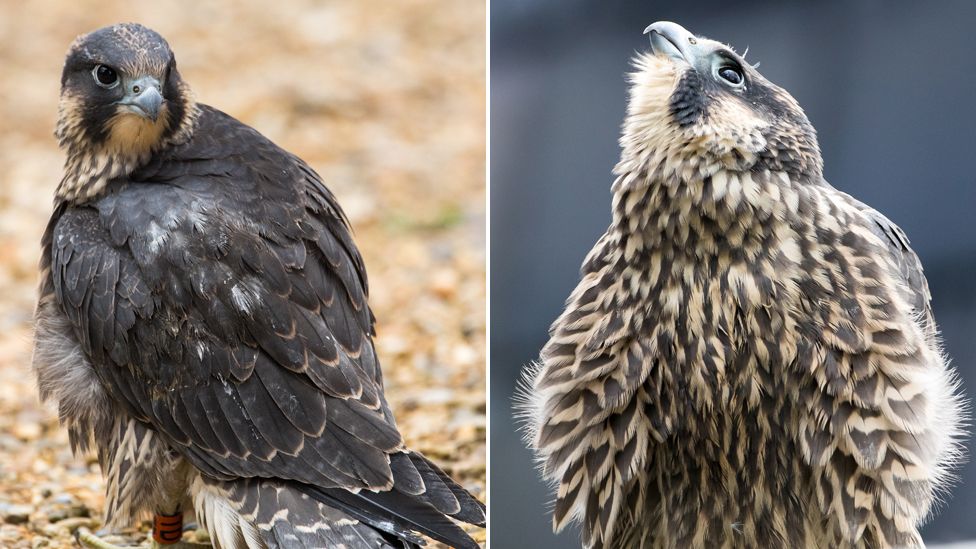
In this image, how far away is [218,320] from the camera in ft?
7.95

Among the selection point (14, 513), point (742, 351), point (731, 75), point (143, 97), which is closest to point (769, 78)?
point (731, 75)

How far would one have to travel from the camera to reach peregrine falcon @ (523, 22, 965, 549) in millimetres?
1863

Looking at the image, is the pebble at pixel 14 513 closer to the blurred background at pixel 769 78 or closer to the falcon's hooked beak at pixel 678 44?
the blurred background at pixel 769 78

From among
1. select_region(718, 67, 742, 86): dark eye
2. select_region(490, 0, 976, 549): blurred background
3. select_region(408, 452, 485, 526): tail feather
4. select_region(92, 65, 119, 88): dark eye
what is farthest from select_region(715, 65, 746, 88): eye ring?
select_region(92, 65, 119, 88): dark eye

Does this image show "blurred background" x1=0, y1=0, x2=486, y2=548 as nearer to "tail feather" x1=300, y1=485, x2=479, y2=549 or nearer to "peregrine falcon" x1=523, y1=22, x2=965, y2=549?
"tail feather" x1=300, y1=485, x2=479, y2=549

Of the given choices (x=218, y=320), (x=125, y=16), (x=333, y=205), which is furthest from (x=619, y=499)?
(x=125, y=16)

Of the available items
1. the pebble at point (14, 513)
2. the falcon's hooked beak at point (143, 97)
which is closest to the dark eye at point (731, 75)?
the falcon's hooked beak at point (143, 97)

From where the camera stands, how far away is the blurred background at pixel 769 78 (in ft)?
6.72

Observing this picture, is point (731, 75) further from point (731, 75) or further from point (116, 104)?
point (116, 104)

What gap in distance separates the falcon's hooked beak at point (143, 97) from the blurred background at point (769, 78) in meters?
0.82

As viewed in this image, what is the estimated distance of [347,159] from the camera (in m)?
4.71

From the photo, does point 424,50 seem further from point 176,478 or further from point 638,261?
point 638,261

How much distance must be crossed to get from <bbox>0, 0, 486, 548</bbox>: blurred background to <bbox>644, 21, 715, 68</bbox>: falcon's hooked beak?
137 cm

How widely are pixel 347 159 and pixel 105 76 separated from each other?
2061mm
